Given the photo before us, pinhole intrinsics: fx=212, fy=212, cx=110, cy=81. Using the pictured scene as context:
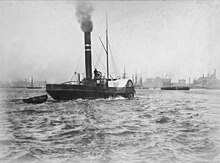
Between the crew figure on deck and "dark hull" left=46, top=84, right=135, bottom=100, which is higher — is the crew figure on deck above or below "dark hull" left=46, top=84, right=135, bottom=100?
above

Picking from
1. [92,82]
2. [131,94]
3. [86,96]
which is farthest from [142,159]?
[131,94]

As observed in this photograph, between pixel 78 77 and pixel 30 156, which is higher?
pixel 78 77

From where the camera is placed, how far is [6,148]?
197 inches

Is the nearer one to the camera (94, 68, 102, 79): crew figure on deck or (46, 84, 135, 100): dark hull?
(46, 84, 135, 100): dark hull

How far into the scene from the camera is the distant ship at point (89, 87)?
71.1 feet

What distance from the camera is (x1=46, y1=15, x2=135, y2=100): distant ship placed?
21.7 m

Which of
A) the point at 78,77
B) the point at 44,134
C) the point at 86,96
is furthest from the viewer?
the point at 78,77

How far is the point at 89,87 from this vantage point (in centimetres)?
2342

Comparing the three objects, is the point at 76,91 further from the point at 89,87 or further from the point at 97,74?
the point at 97,74

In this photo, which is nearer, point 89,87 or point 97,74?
point 89,87

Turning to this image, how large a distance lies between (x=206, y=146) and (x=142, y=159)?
2039 mm

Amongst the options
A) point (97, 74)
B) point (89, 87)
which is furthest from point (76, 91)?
point (97, 74)

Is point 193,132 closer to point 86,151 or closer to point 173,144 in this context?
point 173,144

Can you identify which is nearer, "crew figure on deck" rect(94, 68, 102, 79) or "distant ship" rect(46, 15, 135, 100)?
"distant ship" rect(46, 15, 135, 100)
